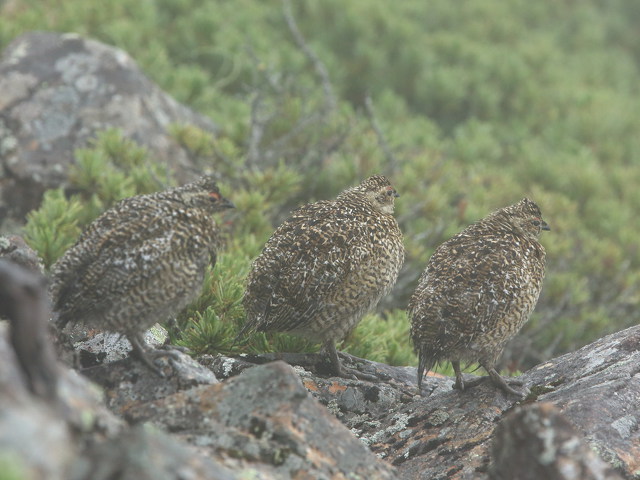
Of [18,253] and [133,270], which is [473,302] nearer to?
[133,270]

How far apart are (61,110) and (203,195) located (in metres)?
4.70

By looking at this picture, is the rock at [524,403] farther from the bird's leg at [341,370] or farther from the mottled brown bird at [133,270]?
the mottled brown bird at [133,270]

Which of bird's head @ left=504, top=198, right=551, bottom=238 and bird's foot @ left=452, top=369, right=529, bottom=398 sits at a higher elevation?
bird's head @ left=504, top=198, right=551, bottom=238

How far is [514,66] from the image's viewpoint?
14.6 meters

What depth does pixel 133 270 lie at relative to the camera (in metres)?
3.93

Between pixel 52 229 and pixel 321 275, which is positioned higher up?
pixel 321 275

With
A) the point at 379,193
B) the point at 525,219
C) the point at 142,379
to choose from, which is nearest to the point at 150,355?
the point at 142,379

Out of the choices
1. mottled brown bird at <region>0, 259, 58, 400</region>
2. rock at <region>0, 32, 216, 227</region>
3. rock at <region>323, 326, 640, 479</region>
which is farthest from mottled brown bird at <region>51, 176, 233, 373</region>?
rock at <region>0, 32, 216, 227</region>

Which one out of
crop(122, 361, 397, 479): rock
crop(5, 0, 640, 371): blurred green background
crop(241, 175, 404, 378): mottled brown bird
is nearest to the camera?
Answer: crop(122, 361, 397, 479): rock

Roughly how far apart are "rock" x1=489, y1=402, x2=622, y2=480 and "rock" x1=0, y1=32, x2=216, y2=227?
5.84 m

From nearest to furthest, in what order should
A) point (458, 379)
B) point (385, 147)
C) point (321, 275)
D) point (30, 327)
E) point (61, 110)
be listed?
point (30, 327) < point (458, 379) < point (321, 275) < point (61, 110) < point (385, 147)

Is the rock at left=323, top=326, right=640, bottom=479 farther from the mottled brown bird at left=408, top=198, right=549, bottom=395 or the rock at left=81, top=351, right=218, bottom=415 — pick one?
the rock at left=81, top=351, right=218, bottom=415

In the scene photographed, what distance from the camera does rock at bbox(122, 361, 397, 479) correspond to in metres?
2.97

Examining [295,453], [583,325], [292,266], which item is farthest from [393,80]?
[295,453]
